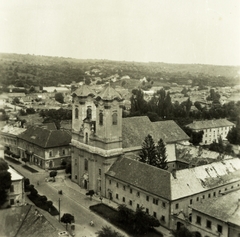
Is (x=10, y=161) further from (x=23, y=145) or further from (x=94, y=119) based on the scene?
(x=94, y=119)

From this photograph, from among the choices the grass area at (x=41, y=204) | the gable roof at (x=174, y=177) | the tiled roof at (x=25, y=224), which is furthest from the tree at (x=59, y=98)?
the tiled roof at (x=25, y=224)

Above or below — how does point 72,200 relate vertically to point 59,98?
below

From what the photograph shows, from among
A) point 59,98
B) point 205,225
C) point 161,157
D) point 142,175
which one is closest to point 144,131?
point 161,157

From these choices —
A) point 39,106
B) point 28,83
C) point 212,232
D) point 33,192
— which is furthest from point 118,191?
point 28,83

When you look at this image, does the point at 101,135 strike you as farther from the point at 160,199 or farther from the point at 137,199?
the point at 160,199

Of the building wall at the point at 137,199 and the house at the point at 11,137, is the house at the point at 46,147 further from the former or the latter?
the building wall at the point at 137,199

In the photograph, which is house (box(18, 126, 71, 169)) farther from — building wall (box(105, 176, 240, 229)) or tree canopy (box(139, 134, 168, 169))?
tree canopy (box(139, 134, 168, 169))
